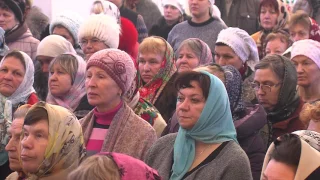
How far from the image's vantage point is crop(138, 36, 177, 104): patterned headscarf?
570cm

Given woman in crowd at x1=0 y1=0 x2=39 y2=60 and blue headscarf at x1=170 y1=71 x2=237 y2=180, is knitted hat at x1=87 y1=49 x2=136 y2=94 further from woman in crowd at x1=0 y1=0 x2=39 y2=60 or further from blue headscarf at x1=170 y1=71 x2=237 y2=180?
woman in crowd at x1=0 y1=0 x2=39 y2=60

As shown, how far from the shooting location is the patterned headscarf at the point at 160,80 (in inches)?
225

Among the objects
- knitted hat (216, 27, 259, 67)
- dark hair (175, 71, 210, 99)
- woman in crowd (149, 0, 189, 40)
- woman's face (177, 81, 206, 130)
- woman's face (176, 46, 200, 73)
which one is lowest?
woman in crowd (149, 0, 189, 40)

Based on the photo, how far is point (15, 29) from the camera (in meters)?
6.97

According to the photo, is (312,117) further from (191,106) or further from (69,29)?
(69,29)

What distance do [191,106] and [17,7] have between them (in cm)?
333

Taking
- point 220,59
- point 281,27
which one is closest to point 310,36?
point 281,27

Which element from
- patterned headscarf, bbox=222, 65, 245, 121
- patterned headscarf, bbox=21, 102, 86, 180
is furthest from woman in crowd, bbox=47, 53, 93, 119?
patterned headscarf, bbox=21, 102, 86, 180

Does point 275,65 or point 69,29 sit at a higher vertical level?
point 275,65

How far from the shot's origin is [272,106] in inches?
207

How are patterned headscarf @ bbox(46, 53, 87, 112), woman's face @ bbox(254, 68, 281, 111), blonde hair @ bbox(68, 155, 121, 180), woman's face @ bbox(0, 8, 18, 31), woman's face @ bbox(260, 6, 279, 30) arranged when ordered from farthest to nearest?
woman's face @ bbox(260, 6, 279, 30) < woman's face @ bbox(0, 8, 18, 31) < patterned headscarf @ bbox(46, 53, 87, 112) < woman's face @ bbox(254, 68, 281, 111) < blonde hair @ bbox(68, 155, 121, 180)

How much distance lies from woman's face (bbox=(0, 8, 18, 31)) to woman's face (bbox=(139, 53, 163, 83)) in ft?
5.54

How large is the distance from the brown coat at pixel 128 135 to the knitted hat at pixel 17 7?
266cm

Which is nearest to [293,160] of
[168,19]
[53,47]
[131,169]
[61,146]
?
[131,169]
